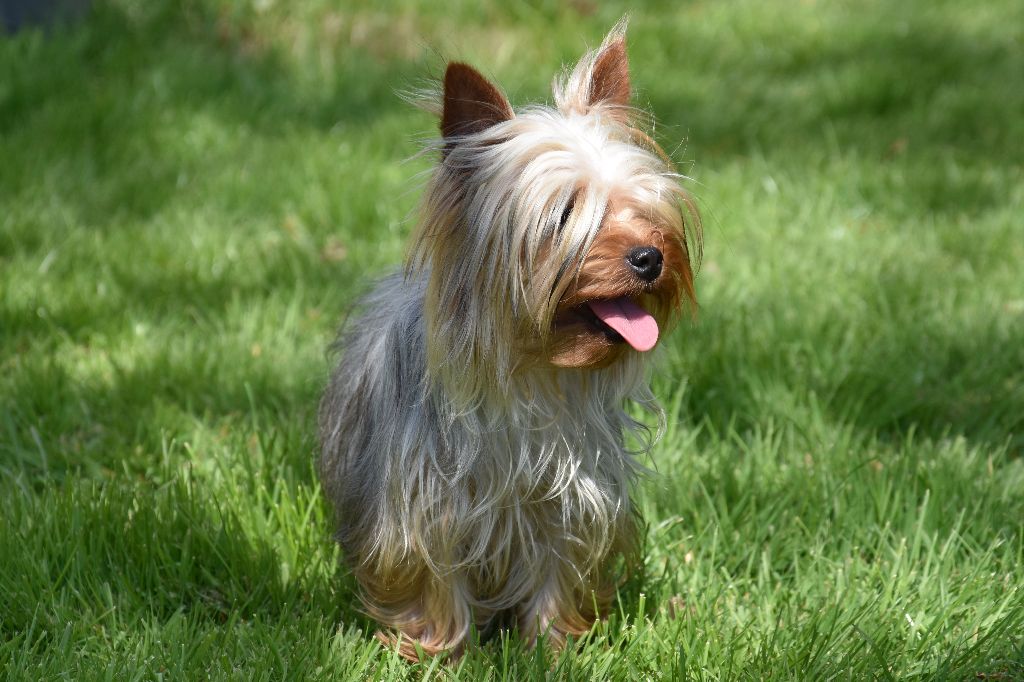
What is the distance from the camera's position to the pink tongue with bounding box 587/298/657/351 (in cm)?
232

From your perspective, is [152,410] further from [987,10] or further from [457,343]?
[987,10]

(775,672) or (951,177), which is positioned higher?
(951,177)

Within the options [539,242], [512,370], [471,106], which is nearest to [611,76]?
[471,106]

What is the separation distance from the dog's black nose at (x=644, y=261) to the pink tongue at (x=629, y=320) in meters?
0.11

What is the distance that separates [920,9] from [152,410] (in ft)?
22.3

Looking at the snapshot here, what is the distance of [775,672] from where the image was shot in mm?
2568

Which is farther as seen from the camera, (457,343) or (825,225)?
(825,225)

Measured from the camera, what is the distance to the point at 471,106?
2.42m

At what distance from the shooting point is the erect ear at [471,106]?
2.37 meters

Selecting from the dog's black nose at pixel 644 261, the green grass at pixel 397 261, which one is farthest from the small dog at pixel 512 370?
the green grass at pixel 397 261

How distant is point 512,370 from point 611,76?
0.76 metres

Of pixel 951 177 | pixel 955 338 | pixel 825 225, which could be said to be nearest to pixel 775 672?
pixel 955 338

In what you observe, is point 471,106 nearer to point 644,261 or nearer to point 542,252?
point 542,252

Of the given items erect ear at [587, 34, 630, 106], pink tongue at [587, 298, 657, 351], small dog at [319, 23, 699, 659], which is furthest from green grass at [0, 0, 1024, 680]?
pink tongue at [587, 298, 657, 351]
